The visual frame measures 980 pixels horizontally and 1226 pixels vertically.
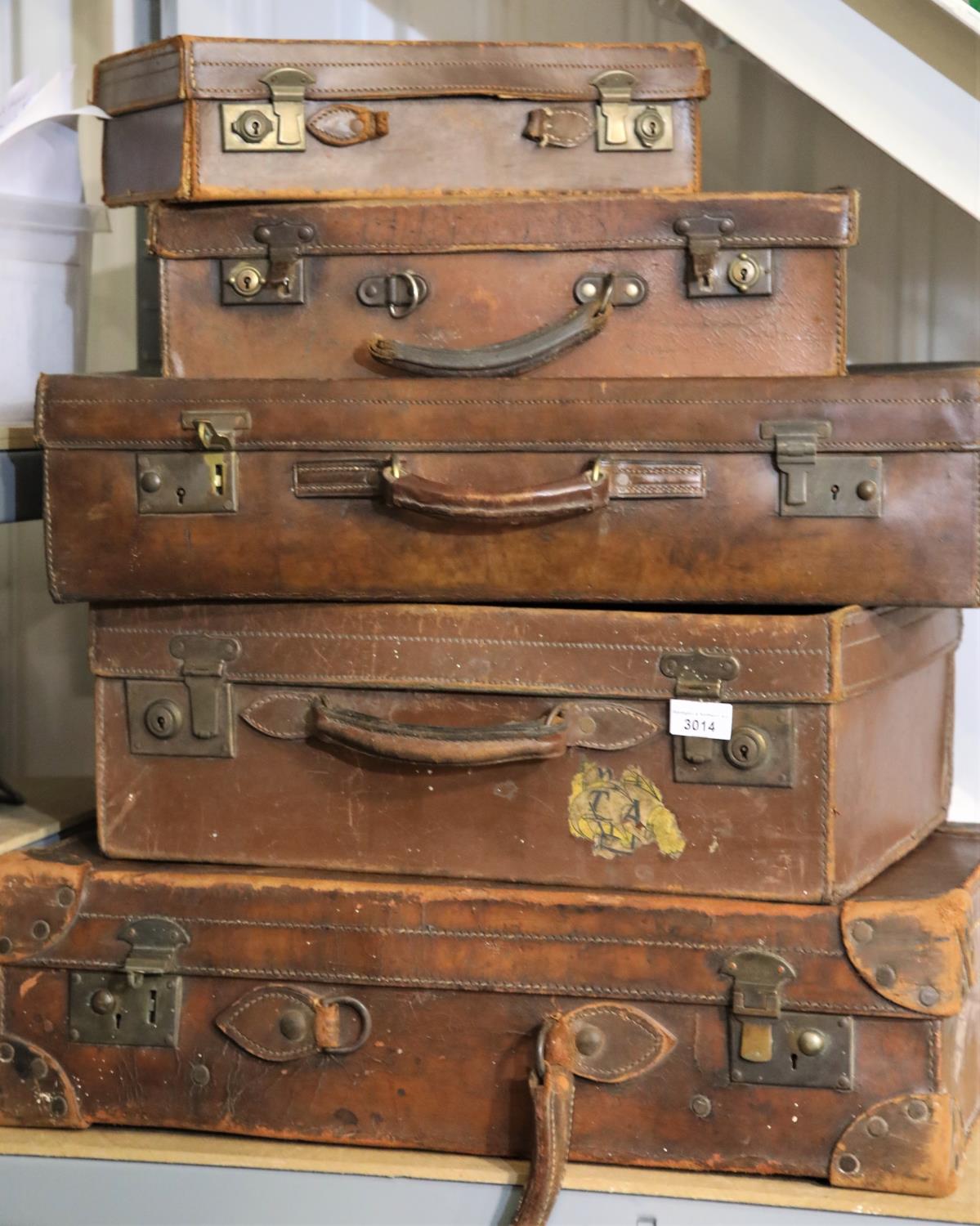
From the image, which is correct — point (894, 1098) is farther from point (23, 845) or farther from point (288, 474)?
point (23, 845)

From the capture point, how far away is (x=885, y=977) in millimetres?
1343

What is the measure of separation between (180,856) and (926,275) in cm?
125

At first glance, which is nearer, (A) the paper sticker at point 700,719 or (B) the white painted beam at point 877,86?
(A) the paper sticker at point 700,719

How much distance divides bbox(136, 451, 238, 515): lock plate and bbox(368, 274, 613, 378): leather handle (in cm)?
20

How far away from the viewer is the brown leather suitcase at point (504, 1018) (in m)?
1.35

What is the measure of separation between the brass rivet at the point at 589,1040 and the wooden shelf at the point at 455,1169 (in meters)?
0.11

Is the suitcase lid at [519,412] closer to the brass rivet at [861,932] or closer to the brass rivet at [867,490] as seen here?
the brass rivet at [867,490]

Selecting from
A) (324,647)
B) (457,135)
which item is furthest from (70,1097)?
(457,135)

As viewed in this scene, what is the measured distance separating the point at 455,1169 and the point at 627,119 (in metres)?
1.05

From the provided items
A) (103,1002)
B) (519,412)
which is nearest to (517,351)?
(519,412)

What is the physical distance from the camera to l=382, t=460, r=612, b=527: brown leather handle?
4.58 ft

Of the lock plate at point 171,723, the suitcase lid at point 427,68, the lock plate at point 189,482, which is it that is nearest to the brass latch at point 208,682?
the lock plate at point 171,723

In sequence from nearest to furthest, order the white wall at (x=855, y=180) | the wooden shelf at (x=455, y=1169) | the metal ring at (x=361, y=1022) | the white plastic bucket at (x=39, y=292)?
1. the wooden shelf at (x=455, y=1169)
2. the metal ring at (x=361, y=1022)
3. the white plastic bucket at (x=39, y=292)
4. the white wall at (x=855, y=180)

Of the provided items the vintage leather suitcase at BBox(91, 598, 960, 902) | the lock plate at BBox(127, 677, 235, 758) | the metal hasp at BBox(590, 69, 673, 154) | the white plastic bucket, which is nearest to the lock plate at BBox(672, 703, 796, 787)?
A: the vintage leather suitcase at BBox(91, 598, 960, 902)
